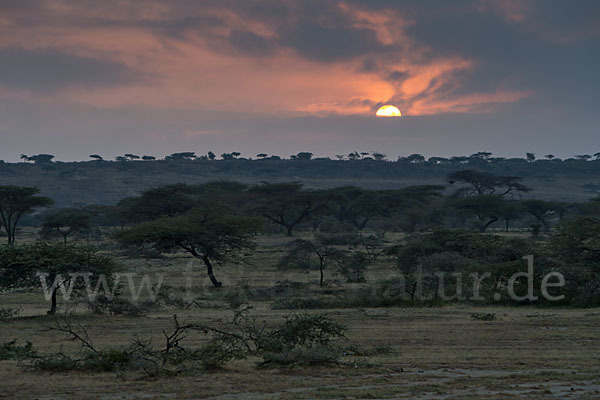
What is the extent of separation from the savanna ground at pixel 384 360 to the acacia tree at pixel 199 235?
7264mm

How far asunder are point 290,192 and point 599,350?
55.5 m

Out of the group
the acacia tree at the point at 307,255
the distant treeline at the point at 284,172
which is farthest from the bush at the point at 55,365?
the distant treeline at the point at 284,172

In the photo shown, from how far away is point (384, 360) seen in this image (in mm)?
12664

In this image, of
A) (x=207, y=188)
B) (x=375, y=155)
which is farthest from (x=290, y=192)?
(x=375, y=155)

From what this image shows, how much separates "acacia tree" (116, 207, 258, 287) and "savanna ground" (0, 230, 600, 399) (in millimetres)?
7264

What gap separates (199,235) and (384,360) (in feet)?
71.5

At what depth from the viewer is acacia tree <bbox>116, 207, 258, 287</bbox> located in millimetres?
33312

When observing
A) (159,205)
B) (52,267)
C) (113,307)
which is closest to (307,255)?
(113,307)

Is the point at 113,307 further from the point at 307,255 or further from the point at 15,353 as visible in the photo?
the point at 307,255

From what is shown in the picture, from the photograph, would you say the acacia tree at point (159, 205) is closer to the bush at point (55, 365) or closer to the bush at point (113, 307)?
the bush at point (113, 307)

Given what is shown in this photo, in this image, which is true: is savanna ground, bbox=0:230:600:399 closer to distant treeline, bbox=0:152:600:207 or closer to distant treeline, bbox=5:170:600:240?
distant treeline, bbox=5:170:600:240

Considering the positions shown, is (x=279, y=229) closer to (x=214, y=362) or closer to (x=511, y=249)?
(x=511, y=249)

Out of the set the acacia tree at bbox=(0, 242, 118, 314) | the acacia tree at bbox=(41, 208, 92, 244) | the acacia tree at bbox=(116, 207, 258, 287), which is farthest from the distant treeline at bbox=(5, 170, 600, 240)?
the acacia tree at bbox=(0, 242, 118, 314)

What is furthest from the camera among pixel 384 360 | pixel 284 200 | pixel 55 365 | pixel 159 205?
pixel 284 200
